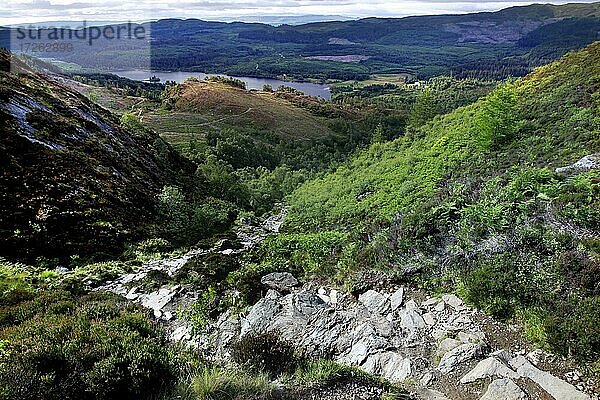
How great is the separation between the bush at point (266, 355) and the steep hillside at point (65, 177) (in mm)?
12177

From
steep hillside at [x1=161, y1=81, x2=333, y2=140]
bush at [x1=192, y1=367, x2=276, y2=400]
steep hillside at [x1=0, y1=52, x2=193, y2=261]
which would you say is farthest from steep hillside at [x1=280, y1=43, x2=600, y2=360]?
steep hillside at [x1=161, y1=81, x2=333, y2=140]

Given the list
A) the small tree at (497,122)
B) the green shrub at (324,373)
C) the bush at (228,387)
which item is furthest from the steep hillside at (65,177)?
the small tree at (497,122)

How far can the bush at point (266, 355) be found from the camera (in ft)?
24.2

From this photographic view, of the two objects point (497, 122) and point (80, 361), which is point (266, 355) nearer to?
point (80, 361)

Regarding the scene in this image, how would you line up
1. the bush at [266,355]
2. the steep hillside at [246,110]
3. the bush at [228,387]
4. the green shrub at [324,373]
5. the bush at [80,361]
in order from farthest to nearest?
the steep hillside at [246,110] < the bush at [266,355] < the green shrub at [324,373] < the bush at [228,387] < the bush at [80,361]

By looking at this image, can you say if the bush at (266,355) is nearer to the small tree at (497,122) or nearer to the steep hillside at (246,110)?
the small tree at (497,122)

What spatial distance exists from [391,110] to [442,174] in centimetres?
10806

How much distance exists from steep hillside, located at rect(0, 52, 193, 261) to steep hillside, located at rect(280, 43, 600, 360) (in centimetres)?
868

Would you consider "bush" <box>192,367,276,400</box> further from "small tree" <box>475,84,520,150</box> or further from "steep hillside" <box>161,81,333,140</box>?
"steep hillside" <box>161,81,333,140</box>

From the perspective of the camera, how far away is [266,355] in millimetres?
7574

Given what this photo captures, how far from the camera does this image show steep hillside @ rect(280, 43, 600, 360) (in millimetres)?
8297

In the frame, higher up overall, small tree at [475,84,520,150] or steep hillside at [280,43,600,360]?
small tree at [475,84,520,150]

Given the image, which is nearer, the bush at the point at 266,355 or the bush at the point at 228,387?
the bush at the point at 228,387

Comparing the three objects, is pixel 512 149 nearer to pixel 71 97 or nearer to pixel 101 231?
pixel 101 231
